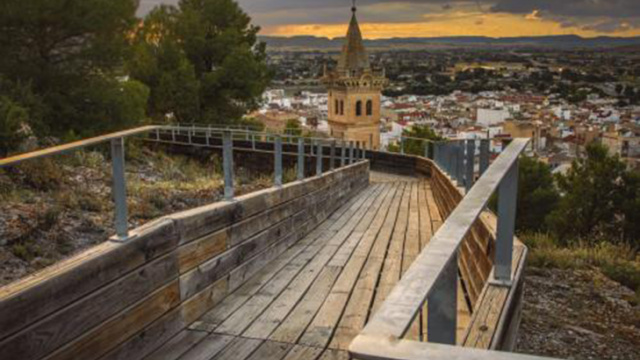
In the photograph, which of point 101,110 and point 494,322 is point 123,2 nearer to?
point 101,110

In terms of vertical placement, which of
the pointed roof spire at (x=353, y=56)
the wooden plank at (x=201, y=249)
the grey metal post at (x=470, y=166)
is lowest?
the wooden plank at (x=201, y=249)

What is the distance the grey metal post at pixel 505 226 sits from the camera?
332cm

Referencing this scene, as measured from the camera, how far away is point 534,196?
32.3 m

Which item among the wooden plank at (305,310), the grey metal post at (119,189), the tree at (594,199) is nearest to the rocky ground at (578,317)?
the wooden plank at (305,310)

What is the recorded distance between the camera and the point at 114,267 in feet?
10.3

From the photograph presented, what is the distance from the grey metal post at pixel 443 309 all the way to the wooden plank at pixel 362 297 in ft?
3.99

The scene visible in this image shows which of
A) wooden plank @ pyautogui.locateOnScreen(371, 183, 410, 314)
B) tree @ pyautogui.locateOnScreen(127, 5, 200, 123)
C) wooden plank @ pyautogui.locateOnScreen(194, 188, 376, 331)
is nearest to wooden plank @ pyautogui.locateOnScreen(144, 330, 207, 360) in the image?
wooden plank @ pyautogui.locateOnScreen(194, 188, 376, 331)

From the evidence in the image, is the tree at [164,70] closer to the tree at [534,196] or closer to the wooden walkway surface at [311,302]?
the tree at [534,196]

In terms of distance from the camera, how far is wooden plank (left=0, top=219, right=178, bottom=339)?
2.48 m

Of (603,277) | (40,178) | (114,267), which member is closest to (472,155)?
(603,277)

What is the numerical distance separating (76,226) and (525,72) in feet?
685

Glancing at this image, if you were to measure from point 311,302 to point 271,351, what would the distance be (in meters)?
0.88

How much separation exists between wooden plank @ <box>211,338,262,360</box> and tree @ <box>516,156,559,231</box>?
2906 cm

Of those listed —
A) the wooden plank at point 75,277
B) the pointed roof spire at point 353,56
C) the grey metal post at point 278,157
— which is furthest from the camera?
the pointed roof spire at point 353,56
